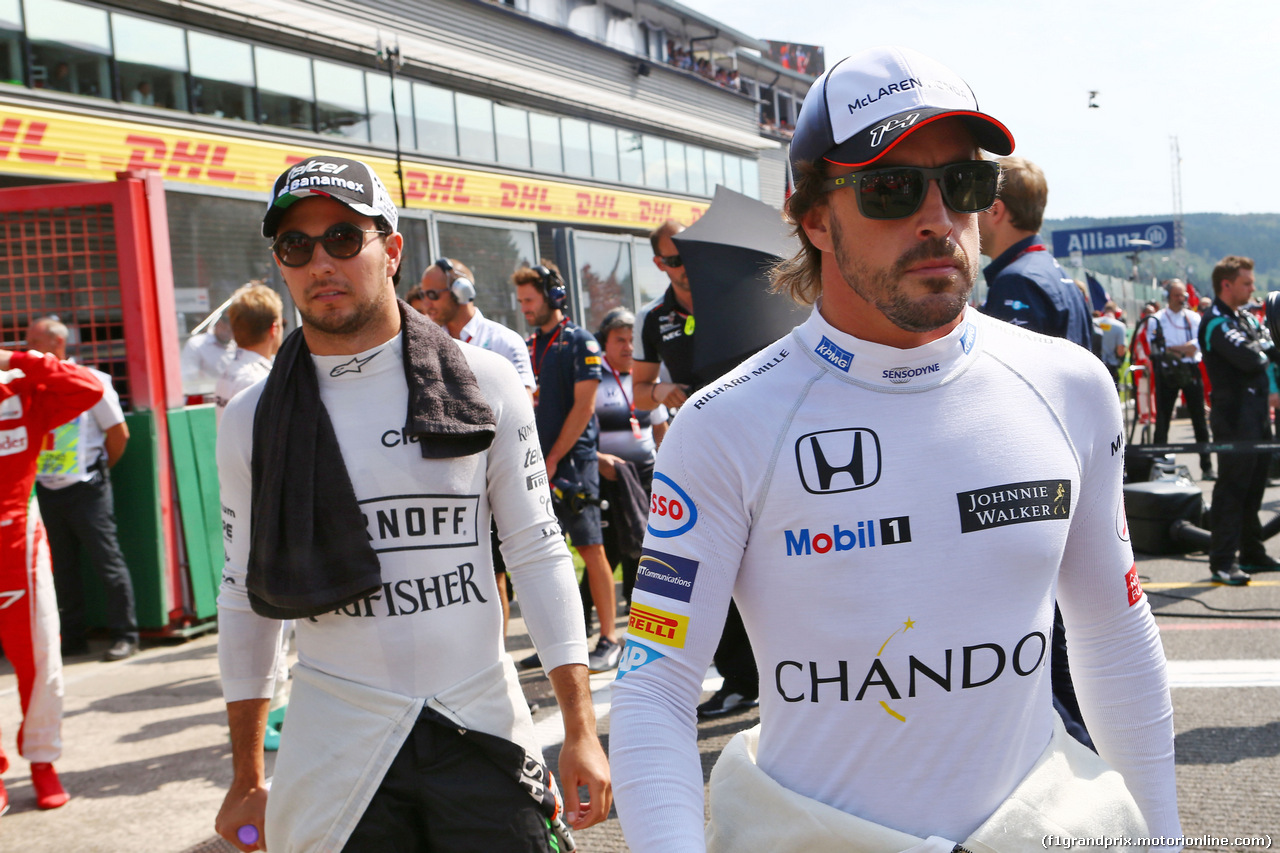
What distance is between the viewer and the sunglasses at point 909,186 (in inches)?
64.4

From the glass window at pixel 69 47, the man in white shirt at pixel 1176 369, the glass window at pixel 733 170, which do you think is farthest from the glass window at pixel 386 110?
the glass window at pixel 733 170

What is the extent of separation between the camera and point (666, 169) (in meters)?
35.1

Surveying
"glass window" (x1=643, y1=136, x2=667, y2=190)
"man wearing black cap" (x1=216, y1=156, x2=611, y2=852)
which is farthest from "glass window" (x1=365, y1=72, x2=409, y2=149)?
"man wearing black cap" (x1=216, y1=156, x2=611, y2=852)

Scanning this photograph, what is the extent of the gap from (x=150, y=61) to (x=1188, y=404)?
55.3ft

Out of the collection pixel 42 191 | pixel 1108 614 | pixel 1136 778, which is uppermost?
pixel 42 191

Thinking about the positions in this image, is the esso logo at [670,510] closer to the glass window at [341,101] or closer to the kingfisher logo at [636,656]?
the kingfisher logo at [636,656]

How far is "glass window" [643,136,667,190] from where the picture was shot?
→ 33.8 m

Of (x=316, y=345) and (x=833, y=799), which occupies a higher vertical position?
(x=316, y=345)

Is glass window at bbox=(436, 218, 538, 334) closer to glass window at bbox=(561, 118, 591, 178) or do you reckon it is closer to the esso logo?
the esso logo

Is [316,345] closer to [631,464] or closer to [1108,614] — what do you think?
[1108,614]

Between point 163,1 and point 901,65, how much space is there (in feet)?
68.1

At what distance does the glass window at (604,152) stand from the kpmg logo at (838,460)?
3002cm

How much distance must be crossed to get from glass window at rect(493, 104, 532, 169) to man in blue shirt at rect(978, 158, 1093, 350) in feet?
79.1

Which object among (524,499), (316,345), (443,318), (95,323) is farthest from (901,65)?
(95,323)
